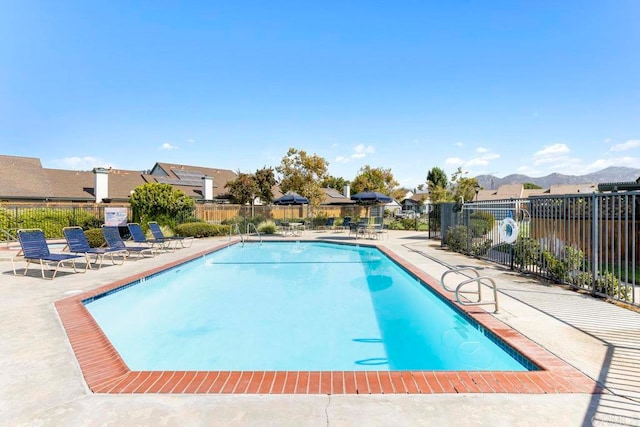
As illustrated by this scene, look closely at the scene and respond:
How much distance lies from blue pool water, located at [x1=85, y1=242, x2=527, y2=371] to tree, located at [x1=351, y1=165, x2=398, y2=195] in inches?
1618

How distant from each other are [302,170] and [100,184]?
55.5ft

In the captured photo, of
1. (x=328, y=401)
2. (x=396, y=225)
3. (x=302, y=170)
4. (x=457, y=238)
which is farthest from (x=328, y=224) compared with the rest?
(x=328, y=401)

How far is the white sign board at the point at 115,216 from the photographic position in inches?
612

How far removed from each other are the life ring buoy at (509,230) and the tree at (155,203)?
15.3 meters

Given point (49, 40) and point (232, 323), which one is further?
point (49, 40)

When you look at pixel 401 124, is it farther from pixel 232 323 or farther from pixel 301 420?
pixel 301 420

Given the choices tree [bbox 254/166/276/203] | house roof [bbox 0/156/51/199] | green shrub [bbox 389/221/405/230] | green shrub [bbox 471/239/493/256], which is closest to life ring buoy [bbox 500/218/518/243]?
green shrub [bbox 471/239/493/256]

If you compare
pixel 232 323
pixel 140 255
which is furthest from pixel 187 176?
pixel 232 323

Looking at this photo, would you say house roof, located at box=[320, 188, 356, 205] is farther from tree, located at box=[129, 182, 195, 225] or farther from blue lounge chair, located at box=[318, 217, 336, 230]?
tree, located at box=[129, 182, 195, 225]

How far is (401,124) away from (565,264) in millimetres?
19236

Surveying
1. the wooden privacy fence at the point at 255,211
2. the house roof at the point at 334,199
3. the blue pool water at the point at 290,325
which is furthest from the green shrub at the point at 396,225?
the house roof at the point at 334,199

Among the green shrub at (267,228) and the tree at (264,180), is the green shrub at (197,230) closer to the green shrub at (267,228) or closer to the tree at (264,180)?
the green shrub at (267,228)

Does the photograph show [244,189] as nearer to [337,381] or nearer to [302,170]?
[302,170]

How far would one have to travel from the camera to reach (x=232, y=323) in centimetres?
613
